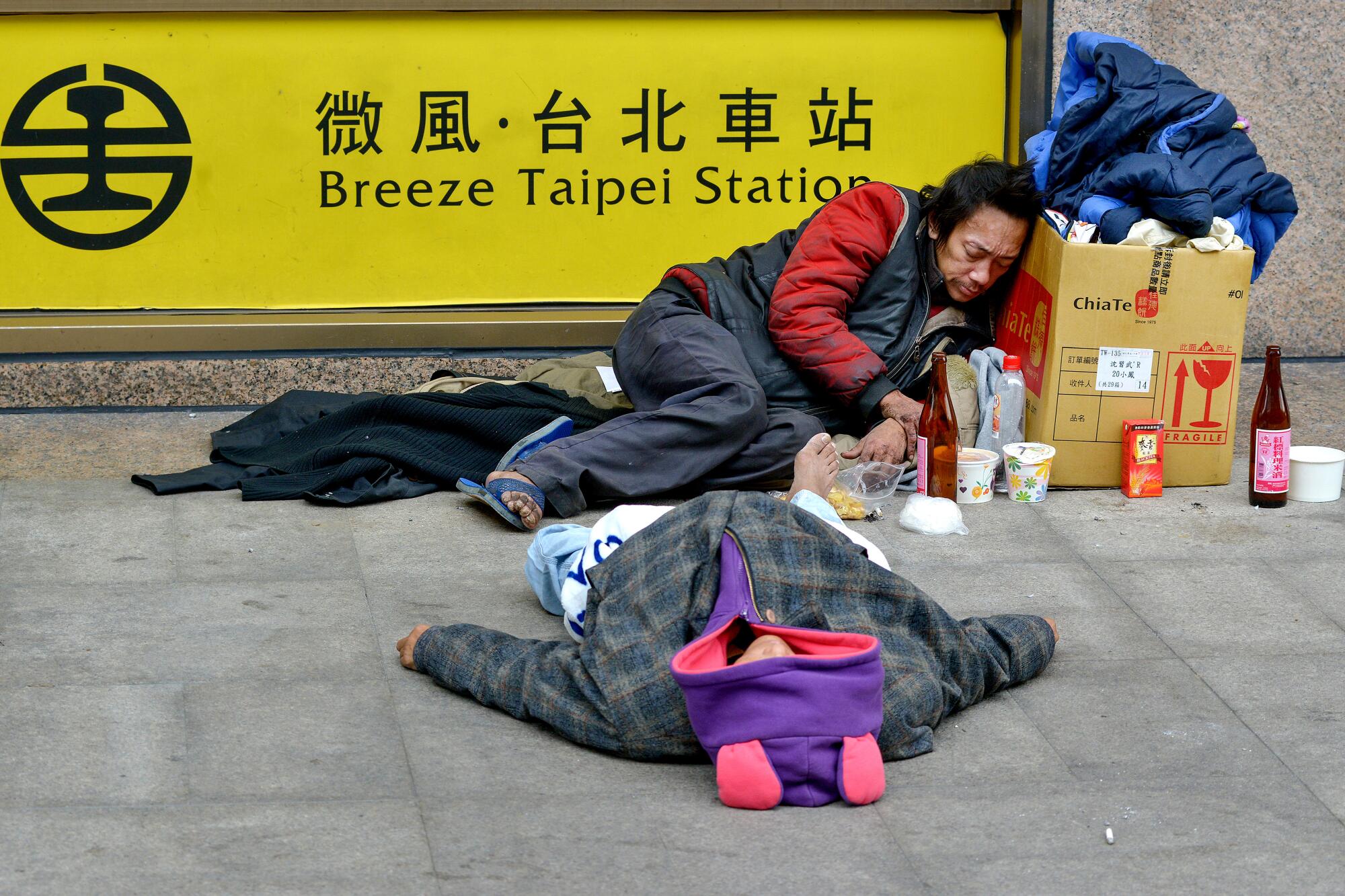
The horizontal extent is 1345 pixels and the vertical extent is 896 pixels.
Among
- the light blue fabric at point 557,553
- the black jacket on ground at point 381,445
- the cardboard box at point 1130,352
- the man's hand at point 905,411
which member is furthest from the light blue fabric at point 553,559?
the cardboard box at point 1130,352

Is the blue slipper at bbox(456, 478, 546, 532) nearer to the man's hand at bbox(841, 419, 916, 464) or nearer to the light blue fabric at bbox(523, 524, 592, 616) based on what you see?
the light blue fabric at bbox(523, 524, 592, 616)

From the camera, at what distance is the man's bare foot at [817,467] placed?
4.07m

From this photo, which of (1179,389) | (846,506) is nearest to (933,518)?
(846,506)

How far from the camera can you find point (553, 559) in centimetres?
339

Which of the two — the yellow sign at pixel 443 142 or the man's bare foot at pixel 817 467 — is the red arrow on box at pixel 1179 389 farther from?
the yellow sign at pixel 443 142

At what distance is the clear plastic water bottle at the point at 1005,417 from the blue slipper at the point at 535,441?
1237 mm

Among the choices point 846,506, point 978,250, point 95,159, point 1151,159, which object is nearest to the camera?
point 846,506

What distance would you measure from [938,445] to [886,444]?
14cm

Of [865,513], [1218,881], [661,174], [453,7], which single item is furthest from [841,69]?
[1218,881]

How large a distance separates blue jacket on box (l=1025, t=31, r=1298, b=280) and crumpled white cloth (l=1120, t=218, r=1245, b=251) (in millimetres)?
23

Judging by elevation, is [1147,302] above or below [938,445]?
above

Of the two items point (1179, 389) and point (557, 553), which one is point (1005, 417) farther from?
point (557, 553)

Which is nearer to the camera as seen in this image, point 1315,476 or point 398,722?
point 398,722

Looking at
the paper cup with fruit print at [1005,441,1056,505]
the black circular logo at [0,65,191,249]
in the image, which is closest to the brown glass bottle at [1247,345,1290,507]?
the paper cup with fruit print at [1005,441,1056,505]
